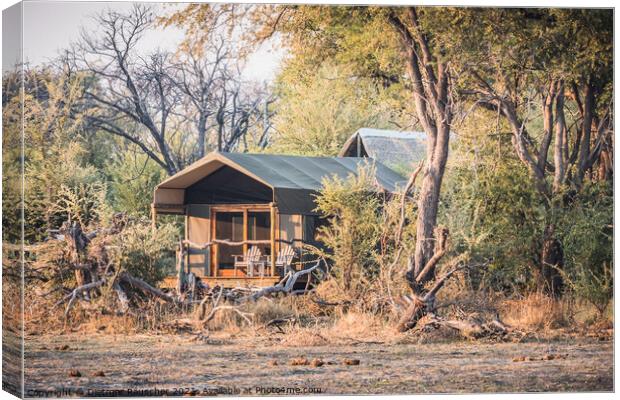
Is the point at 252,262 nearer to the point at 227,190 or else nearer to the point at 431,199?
the point at 227,190

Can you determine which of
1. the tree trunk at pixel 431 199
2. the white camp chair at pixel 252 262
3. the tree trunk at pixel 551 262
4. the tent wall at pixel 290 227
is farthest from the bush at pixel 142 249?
the tree trunk at pixel 551 262

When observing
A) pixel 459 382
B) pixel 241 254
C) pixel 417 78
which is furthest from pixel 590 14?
pixel 241 254

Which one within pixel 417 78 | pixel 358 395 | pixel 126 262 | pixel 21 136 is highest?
pixel 417 78

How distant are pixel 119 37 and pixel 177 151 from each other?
11.2ft

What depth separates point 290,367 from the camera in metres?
13.4

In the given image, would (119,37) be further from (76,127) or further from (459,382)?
(459,382)

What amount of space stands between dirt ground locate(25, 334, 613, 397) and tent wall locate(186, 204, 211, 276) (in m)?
6.16

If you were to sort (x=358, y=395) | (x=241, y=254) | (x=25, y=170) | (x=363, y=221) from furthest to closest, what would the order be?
(x=241, y=254) < (x=363, y=221) < (x=25, y=170) < (x=358, y=395)

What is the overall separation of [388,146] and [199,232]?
3544mm

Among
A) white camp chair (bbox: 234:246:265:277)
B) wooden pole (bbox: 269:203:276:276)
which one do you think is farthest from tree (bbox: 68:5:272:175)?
white camp chair (bbox: 234:246:265:277)

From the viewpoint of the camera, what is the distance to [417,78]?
A: 15.8 meters

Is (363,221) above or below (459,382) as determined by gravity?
above

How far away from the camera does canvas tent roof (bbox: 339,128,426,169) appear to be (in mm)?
19094

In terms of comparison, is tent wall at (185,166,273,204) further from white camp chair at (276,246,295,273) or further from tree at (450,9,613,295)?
tree at (450,9,613,295)
